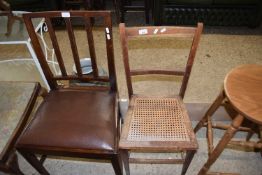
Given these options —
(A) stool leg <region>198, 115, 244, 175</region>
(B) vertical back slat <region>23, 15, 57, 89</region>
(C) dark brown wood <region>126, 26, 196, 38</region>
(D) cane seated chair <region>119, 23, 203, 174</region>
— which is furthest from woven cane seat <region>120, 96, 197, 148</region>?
(B) vertical back slat <region>23, 15, 57, 89</region>

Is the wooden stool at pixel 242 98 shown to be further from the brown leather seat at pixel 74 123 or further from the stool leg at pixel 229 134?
the brown leather seat at pixel 74 123

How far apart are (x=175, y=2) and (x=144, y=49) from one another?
0.65m

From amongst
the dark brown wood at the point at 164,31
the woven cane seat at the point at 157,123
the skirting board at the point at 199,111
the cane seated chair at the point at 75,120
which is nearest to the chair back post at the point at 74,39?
the cane seated chair at the point at 75,120

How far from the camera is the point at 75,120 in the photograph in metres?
1.09

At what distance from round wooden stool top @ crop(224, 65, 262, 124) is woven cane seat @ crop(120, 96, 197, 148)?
0.25 m

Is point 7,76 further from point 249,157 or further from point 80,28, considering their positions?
point 249,157

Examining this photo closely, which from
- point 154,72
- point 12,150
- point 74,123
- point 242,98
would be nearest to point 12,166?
point 12,150

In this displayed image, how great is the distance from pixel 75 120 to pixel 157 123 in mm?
416

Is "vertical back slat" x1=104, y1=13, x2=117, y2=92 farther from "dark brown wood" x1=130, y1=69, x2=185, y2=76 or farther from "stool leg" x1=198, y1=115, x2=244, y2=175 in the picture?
"stool leg" x1=198, y1=115, x2=244, y2=175

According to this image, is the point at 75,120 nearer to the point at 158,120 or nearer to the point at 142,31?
the point at 158,120

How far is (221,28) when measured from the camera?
2514 mm

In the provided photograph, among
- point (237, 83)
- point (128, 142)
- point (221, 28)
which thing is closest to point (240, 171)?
point (237, 83)

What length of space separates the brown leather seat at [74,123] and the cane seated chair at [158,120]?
0.34ft

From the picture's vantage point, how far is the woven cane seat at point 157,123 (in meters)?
1.01
